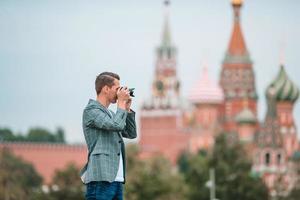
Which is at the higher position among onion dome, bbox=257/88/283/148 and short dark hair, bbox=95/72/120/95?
onion dome, bbox=257/88/283/148

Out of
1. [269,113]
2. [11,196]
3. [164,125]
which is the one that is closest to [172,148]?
[164,125]

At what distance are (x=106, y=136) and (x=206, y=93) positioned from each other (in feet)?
406

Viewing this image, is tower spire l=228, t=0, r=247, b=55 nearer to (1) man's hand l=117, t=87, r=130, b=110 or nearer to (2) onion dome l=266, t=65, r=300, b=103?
(2) onion dome l=266, t=65, r=300, b=103

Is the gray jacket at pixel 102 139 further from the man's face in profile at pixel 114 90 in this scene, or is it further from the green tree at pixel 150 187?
the green tree at pixel 150 187

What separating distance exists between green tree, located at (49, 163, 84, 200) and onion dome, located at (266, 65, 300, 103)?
5272 cm

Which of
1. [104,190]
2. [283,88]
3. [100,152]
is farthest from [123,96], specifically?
[283,88]

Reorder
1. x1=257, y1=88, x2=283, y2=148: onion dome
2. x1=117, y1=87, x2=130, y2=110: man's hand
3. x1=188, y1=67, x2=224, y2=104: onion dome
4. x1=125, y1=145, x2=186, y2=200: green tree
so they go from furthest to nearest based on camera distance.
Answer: x1=188, y1=67, x2=224, y2=104: onion dome, x1=257, y1=88, x2=283, y2=148: onion dome, x1=125, y1=145, x2=186, y2=200: green tree, x1=117, y1=87, x2=130, y2=110: man's hand

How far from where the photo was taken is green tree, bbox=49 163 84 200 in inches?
1880

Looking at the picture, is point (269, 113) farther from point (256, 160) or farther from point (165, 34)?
point (165, 34)

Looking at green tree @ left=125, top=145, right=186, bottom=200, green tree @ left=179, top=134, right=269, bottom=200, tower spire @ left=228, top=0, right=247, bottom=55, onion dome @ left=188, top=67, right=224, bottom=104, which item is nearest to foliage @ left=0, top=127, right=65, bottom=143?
onion dome @ left=188, top=67, right=224, bottom=104

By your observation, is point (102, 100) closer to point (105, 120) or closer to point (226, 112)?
point (105, 120)

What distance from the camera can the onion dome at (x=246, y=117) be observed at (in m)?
122

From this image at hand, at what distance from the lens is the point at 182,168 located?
120500mm

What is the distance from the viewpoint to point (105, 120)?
8422 mm
